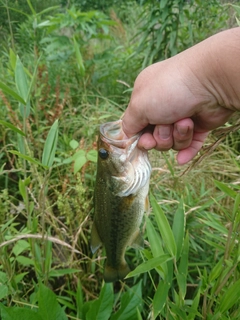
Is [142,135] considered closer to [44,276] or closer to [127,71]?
[44,276]

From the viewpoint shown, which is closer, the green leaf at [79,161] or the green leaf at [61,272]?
the green leaf at [61,272]

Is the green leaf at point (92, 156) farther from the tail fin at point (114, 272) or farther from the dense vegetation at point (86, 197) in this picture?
the tail fin at point (114, 272)

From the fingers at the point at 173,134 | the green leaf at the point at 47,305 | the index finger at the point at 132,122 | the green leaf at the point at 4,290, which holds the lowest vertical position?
the green leaf at the point at 4,290

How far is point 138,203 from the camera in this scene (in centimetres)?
142

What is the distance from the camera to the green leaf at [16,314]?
44.5 inches

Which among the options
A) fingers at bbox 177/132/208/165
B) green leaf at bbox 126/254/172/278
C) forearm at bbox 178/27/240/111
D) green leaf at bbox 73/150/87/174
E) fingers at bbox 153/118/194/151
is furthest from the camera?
green leaf at bbox 73/150/87/174

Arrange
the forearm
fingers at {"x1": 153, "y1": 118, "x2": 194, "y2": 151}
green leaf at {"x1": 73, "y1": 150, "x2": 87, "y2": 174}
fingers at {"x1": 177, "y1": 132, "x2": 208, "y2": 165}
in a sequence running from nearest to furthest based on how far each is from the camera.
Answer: the forearm, fingers at {"x1": 153, "y1": 118, "x2": 194, "y2": 151}, fingers at {"x1": 177, "y1": 132, "x2": 208, "y2": 165}, green leaf at {"x1": 73, "y1": 150, "x2": 87, "y2": 174}

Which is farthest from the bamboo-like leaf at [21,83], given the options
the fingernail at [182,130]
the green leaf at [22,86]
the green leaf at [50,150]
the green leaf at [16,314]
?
the green leaf at [16,314]

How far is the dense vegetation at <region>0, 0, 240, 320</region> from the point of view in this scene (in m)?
1.14

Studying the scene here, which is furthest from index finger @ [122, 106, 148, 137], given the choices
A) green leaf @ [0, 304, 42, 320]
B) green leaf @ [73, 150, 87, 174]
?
green leaf @ [0, 304, 42, 320]

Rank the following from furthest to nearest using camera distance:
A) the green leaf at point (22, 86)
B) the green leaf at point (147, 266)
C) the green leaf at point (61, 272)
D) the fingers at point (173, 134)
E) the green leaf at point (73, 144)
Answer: the green leaf at point (73, 144)
the green leaf at point (61, 272)
the fingers at point (173, 134)
the green leaf at point (22, 86)
the green leaf at point (147, 266)

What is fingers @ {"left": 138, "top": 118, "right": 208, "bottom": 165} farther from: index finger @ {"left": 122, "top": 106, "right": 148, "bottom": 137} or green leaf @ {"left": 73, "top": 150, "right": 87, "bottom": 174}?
green leaf @ {"left": 73, "top": 150, "right": 87, "bottom": 174}

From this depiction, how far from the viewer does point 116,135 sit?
4.65ft

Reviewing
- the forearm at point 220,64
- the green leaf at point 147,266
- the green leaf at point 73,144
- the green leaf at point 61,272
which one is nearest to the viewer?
the green leaf at point 147,266
